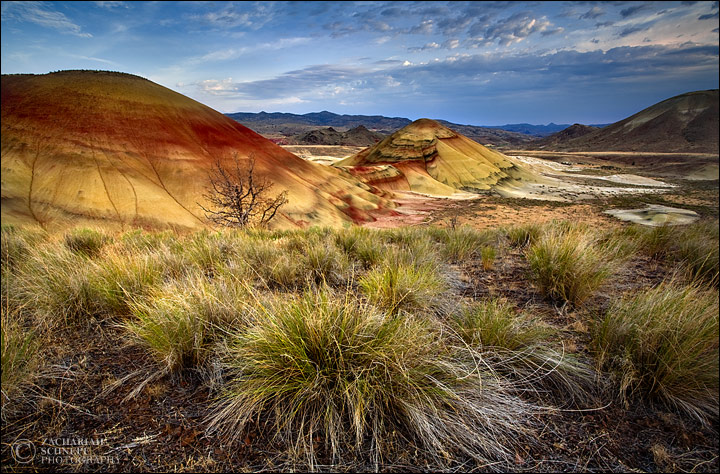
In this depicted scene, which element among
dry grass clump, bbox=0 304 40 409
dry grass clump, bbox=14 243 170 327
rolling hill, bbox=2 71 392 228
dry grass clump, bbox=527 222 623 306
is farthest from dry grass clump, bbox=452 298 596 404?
rolling hill, bbox=2 71 392 228

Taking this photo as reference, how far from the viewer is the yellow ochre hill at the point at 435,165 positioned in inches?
1550

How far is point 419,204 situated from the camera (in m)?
32.1

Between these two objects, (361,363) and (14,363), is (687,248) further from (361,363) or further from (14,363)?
(14,363)

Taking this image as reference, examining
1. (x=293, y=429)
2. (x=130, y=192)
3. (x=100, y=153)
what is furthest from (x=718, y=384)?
(x=100, y=153)

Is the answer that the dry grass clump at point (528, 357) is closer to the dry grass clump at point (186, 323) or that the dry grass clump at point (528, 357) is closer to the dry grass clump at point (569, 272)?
→ the dry grass clump at point (569, 272)

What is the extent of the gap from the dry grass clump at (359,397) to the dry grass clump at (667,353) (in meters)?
0.80

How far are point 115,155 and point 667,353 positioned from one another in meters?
20.6

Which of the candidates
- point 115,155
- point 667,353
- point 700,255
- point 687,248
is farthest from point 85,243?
point 115,155

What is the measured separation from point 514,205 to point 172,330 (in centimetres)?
3100

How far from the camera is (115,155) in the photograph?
16.1m

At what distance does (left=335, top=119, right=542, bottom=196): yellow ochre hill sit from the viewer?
129ft

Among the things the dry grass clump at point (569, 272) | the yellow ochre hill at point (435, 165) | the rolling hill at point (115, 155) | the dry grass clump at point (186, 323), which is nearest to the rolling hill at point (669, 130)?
the yellow ochre hill at point (435, 165)

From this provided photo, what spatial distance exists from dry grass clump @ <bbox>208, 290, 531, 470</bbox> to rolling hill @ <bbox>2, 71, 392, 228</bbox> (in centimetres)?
1520

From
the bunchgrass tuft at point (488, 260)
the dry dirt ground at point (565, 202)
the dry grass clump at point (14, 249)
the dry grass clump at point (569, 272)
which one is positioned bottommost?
the dry dirt ground at point (565, 202)
